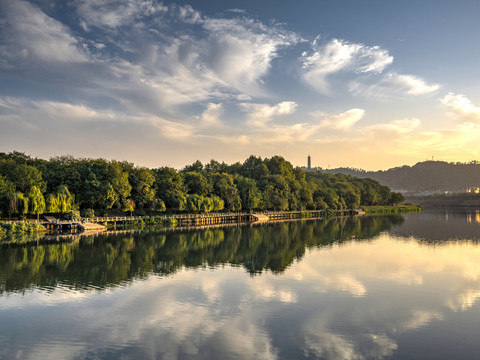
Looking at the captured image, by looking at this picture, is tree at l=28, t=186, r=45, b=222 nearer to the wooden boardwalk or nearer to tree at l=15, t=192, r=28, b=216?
tree at l=15, t=192, r=28, b=216

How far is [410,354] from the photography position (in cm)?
1523

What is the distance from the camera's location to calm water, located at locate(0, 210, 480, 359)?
15.9 metres

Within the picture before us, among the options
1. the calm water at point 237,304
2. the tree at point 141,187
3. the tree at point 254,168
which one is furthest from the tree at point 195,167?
the calm water at point 237,304

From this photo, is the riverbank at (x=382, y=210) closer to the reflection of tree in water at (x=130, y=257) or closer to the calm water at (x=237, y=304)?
the reflection of tree in water at (x=130, y=257)

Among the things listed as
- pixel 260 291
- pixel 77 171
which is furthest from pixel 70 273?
pixel 77 171

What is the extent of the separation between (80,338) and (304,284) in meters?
15.1

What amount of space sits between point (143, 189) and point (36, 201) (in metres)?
20.8

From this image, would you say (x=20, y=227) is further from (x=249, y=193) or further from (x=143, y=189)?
(x=249, y=193)

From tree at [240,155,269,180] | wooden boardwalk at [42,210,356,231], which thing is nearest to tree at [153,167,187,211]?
wooden boardwalk at [42,210,356,231]

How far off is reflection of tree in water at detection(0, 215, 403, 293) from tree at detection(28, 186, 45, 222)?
12.0 m

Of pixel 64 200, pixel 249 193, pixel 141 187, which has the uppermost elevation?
pixel 141 187

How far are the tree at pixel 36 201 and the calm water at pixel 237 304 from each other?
18907 mm

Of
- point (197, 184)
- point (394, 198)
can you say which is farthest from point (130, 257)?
point (394, 198)

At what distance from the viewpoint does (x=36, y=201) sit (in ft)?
192
